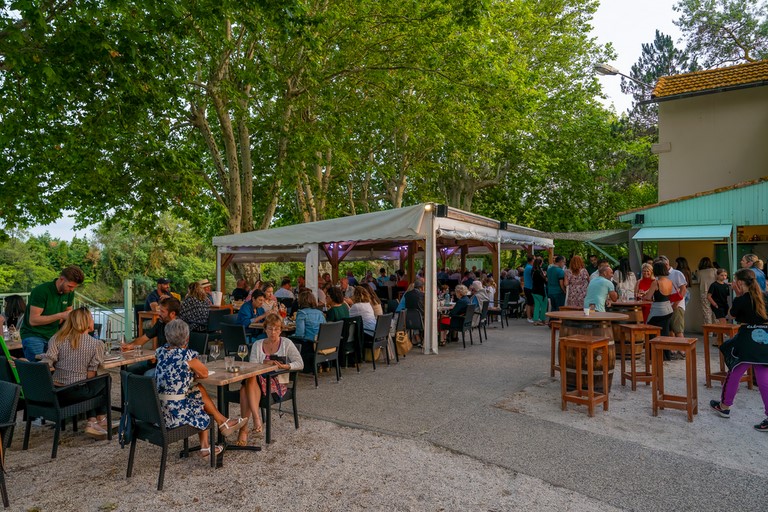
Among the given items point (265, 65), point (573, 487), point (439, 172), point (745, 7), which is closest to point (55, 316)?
point (573, 487)

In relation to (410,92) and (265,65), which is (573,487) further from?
(410,92)

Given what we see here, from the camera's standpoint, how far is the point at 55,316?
5000 millimetres

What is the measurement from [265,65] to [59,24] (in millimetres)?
3782

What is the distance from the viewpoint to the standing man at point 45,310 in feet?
16.3

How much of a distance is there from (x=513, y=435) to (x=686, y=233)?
753 cm

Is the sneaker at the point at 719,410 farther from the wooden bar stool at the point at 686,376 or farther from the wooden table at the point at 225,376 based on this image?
the wooden table at the point at 225,376

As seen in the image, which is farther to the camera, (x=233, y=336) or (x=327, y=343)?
(x=233, y=336)

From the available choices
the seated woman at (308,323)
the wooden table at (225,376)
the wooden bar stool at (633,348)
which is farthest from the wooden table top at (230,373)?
the wooden bar stool at (633,348)

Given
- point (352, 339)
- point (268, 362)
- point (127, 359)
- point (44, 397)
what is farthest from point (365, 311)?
point (44, 397)

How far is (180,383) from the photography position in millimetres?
3615

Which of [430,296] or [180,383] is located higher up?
[430,296]

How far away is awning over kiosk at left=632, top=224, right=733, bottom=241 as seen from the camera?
967 centimetres

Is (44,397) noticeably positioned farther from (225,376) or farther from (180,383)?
(225,376)

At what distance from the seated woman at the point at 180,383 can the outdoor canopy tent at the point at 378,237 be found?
523cm
